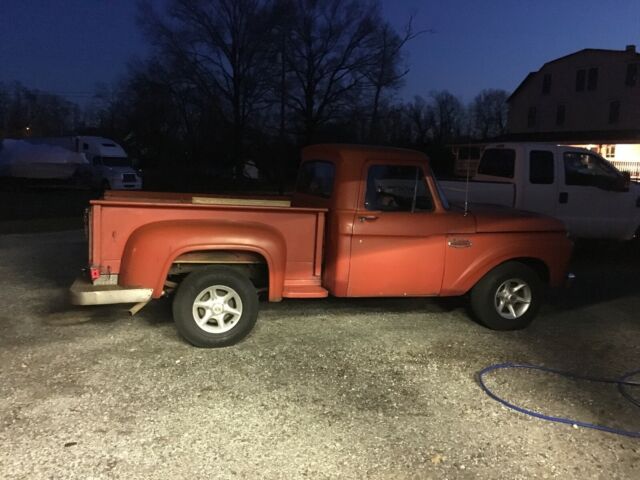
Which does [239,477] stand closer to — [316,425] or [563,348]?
[316,425]

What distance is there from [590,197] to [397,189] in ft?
18.7

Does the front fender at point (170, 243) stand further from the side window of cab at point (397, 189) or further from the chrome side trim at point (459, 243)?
the chrome side trim at point (459, 243)

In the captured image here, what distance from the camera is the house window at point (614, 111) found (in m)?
47.9

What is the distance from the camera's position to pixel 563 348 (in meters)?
5.59

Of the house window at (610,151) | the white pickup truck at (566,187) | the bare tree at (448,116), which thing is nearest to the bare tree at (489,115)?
the bare tree at (448,116)

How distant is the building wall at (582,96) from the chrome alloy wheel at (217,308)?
50.7 m

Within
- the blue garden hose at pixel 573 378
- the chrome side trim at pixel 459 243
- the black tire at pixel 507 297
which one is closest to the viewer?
the blue garden hose at pixel 573 378

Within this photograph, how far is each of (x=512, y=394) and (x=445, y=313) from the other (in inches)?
88.4

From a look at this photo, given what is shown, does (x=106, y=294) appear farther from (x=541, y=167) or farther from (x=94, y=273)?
(x=541, y=167)

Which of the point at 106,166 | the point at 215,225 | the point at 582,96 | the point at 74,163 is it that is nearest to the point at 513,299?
the point at 215,225

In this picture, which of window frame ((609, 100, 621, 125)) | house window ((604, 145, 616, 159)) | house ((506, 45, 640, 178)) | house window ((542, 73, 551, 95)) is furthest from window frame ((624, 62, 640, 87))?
house window ((604, 145, 616, 159))

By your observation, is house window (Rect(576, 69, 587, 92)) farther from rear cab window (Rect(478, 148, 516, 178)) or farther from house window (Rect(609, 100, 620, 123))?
rear cab window (Rect(478, 148, 516, 178))

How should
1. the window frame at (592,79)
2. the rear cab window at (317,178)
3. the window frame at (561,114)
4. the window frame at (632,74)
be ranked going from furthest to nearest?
1. the window frame at (561,114)
2. the window frame at (592,79)
3. the window frame at (632,74)
4. the rear cab window at (317,178)

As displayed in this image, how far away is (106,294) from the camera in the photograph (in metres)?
4.75
